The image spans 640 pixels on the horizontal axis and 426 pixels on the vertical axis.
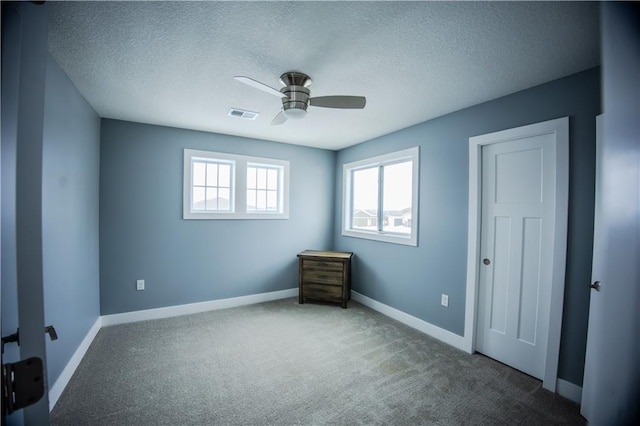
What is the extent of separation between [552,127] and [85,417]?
390cm

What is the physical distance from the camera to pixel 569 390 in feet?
6.68

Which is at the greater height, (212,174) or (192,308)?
(212,174)

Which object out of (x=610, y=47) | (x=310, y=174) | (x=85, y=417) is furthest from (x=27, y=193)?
(x=310, y=174)

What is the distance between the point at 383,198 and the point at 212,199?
2428mm

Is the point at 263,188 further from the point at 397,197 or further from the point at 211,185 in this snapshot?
the point at 397,197

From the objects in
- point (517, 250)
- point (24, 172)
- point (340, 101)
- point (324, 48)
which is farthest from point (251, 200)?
point (24, 172)

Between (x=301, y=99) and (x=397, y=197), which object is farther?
(x=397, y=197)

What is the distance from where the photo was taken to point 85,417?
178 centimetres

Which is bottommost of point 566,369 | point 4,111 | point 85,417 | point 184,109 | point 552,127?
point 85,417

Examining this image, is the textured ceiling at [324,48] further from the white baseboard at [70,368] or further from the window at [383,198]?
the white baseboard at [70,368]

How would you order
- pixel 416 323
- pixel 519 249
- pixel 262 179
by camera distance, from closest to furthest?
pixel 519 249 → pixel 416 323 → pixel 262 179

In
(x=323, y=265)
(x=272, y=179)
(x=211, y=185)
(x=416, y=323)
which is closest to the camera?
(x=416, y=323)

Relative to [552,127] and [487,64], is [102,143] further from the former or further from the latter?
[552,127]

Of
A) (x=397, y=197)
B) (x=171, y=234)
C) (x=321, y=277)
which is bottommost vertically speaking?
(x=321, y=277)
